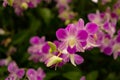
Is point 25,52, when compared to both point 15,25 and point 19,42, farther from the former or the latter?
point 15,25

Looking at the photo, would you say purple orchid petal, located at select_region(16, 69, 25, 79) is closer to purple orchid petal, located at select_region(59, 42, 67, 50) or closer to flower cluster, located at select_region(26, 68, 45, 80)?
flower cluster, located at select_region(26, 68, 45, 80)

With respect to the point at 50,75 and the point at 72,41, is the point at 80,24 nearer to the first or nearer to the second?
the point at 72,41

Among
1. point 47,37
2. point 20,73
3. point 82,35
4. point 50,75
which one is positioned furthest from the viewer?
point 47,37

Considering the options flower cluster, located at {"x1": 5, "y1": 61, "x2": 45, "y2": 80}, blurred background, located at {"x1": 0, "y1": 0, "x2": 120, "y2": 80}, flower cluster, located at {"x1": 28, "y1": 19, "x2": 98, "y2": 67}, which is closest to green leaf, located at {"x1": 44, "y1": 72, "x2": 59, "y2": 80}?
blurred background, located at {"x1": 0, "y1": 0, "x2": 120, "y2": 80}

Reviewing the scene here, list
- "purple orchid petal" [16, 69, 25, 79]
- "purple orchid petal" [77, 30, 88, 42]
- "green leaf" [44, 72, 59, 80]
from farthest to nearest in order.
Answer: "green leaf" [44, 72, 59, 80] < "purple orchid petal" [16, 69, 25, 79] < "purple orchid petal" [77, 30, 88, 42]

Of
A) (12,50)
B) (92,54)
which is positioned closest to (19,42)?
(12,50)

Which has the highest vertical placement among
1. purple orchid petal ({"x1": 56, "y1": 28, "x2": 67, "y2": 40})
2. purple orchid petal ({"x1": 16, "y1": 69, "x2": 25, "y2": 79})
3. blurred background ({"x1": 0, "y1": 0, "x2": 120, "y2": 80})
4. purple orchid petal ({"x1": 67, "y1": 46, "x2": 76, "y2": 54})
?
blurred background ({"x1": 0, "y1": 0, "x2": 120, "y2": 80})

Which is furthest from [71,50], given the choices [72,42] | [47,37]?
[47,37]

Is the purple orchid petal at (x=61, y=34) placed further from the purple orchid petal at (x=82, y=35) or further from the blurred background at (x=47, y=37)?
the blurred background at (x=47, y=37)

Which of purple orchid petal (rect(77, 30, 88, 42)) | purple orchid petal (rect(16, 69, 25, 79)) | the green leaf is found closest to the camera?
purple orchid petal (rect(77, 30, 88, 42))
